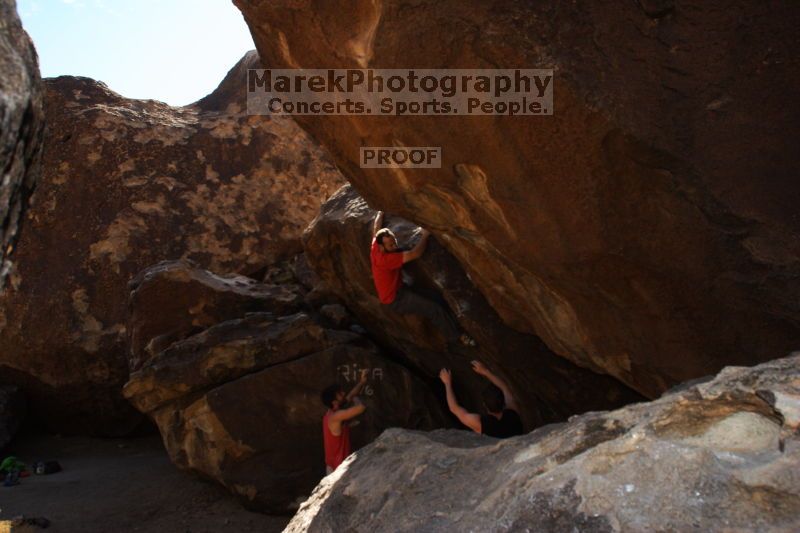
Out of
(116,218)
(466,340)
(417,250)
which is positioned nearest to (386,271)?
(417,250)

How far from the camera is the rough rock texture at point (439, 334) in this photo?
5012mm

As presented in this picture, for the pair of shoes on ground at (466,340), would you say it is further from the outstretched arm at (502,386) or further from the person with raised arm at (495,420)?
the person with raised arm at (495,420)

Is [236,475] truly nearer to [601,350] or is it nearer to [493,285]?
[493,285]

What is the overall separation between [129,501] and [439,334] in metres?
3.07

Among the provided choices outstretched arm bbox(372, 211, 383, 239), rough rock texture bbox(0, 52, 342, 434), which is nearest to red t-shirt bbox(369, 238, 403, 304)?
outstretched arm bbox(372, 211, 383, 239)

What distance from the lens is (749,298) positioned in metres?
3.18

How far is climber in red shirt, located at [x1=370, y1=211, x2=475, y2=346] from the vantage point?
214 inches

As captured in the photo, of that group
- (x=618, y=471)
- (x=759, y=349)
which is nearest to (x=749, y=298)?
(x=759, y=349)

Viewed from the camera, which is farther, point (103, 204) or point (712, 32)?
point (103, 204)

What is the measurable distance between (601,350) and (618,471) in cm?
249

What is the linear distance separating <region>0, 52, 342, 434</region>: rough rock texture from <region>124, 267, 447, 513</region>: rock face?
2677mm

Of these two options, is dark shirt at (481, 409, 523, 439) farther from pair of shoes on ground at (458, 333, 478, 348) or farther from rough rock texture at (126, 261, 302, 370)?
rough rock texture at (126, 261, 302, 370)

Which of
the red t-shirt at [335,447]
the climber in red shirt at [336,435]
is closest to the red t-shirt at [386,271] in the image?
the climber in red shirt at [336,435]

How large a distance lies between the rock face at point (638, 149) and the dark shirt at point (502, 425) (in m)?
0.81
